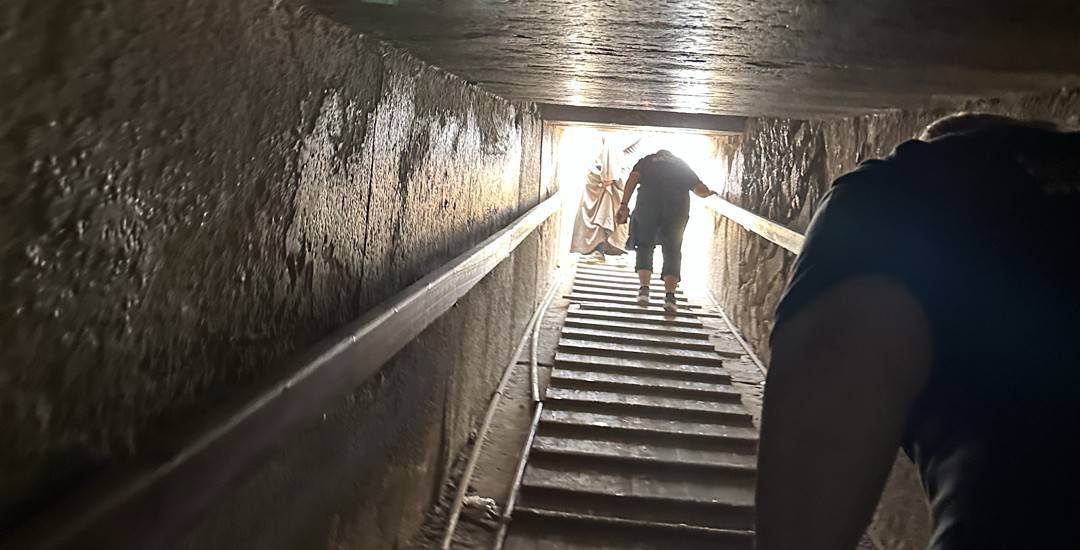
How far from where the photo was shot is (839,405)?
0.89 meters

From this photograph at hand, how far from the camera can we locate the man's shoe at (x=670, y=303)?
6738 millimetres

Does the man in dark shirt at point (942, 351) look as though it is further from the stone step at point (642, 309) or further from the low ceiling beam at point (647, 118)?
the stone step at point (642, 309)

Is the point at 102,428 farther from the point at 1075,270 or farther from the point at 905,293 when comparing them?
the point at 1075,270

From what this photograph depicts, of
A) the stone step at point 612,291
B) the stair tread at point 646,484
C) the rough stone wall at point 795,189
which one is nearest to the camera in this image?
the rough stone wall at point 795,189

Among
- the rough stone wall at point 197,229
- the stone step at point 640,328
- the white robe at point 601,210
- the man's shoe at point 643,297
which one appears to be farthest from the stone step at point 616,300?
the rough stone wall at point 197,229

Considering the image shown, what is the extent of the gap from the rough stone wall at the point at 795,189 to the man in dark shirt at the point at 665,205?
1.39 feet

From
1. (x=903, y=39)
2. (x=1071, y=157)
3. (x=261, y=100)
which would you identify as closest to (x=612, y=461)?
(x=903, y=39)

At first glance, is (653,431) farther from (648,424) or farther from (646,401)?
(646,401)

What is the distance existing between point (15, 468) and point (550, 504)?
9.19 feet

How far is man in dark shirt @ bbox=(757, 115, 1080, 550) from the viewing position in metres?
0.81

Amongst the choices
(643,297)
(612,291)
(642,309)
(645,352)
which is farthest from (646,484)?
(612,291)

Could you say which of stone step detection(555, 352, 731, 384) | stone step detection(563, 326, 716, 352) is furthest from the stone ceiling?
stone step detection(563, 326, 716, 352)

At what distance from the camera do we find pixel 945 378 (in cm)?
87

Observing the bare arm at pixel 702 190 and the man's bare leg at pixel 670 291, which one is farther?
the man's bare leg at pixel 670 291
